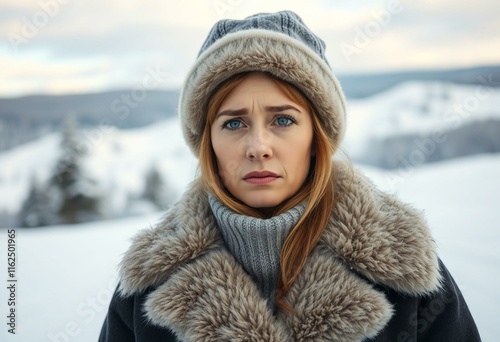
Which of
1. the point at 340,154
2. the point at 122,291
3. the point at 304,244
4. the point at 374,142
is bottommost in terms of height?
the point at 122,291

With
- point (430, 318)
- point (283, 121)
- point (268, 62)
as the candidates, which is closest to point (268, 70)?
point (268, 62)

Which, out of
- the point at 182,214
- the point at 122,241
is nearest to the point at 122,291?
the point at 182,214

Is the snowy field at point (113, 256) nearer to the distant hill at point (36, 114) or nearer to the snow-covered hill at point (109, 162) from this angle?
the snow-covered hill at point (109, 162)

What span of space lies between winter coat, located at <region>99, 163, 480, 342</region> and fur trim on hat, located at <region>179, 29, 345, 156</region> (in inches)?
9.3

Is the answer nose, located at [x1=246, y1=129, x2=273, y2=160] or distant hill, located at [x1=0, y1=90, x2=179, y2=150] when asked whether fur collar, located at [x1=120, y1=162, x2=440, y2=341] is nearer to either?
nose, located at [x1=246, y1=129, x2=273, y2=160]

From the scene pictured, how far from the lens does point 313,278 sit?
118 centimetres

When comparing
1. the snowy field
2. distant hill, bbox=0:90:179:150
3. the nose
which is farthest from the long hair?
distant hill, bbox=0:90:179:150

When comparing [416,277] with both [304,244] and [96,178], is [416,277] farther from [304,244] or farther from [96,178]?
[96,178]

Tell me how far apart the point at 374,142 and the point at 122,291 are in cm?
961

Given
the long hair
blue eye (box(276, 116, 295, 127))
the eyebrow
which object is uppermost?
the eyebrow

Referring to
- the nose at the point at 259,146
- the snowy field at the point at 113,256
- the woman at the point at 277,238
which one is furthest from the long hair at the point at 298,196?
the snowy field at the point at 113,256

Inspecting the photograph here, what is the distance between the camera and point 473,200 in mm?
2365

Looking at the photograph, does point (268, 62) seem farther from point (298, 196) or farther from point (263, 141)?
point (298, 196)

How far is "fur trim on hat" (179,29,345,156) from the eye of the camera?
4.08 ft
